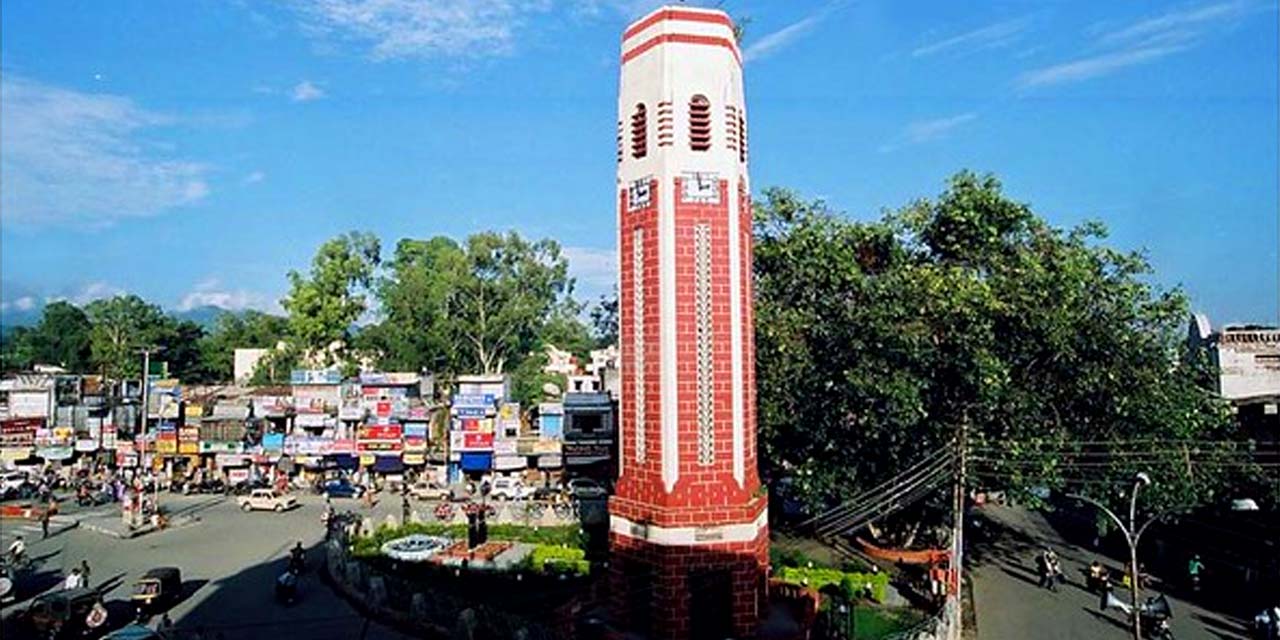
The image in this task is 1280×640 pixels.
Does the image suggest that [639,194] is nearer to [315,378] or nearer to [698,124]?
[698,124]

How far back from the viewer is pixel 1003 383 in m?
24.2

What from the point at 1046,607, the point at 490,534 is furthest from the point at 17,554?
the point at 1046,607

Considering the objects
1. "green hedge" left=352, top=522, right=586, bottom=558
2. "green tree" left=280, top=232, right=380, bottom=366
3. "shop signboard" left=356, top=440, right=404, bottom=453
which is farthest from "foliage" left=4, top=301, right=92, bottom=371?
"green hedge" left=352, top=522, right=586, bottom=558

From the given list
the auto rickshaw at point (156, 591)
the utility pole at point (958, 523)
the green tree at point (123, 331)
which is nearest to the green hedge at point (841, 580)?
the utility pole at point (958, 523)

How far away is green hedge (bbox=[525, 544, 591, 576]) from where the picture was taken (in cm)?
2622

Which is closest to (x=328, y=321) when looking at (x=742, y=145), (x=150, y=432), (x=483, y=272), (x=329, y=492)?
(x=483, y=272)

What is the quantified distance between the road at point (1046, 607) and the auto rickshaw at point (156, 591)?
20.0 metres

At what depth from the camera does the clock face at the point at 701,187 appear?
686 inches

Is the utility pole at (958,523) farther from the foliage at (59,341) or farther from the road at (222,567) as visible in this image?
the foliage at (59,341)

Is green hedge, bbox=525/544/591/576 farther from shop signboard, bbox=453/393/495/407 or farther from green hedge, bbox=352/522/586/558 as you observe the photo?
shop signboard, bbox=453/393/495/407

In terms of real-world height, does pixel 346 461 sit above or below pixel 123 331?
below

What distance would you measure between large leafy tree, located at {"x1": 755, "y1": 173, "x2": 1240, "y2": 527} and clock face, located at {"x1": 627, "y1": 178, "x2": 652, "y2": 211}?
9.33 meters

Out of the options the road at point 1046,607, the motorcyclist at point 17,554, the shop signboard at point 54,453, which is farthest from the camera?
the shop signboard at point 54,453

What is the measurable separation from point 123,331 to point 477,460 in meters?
49.5
